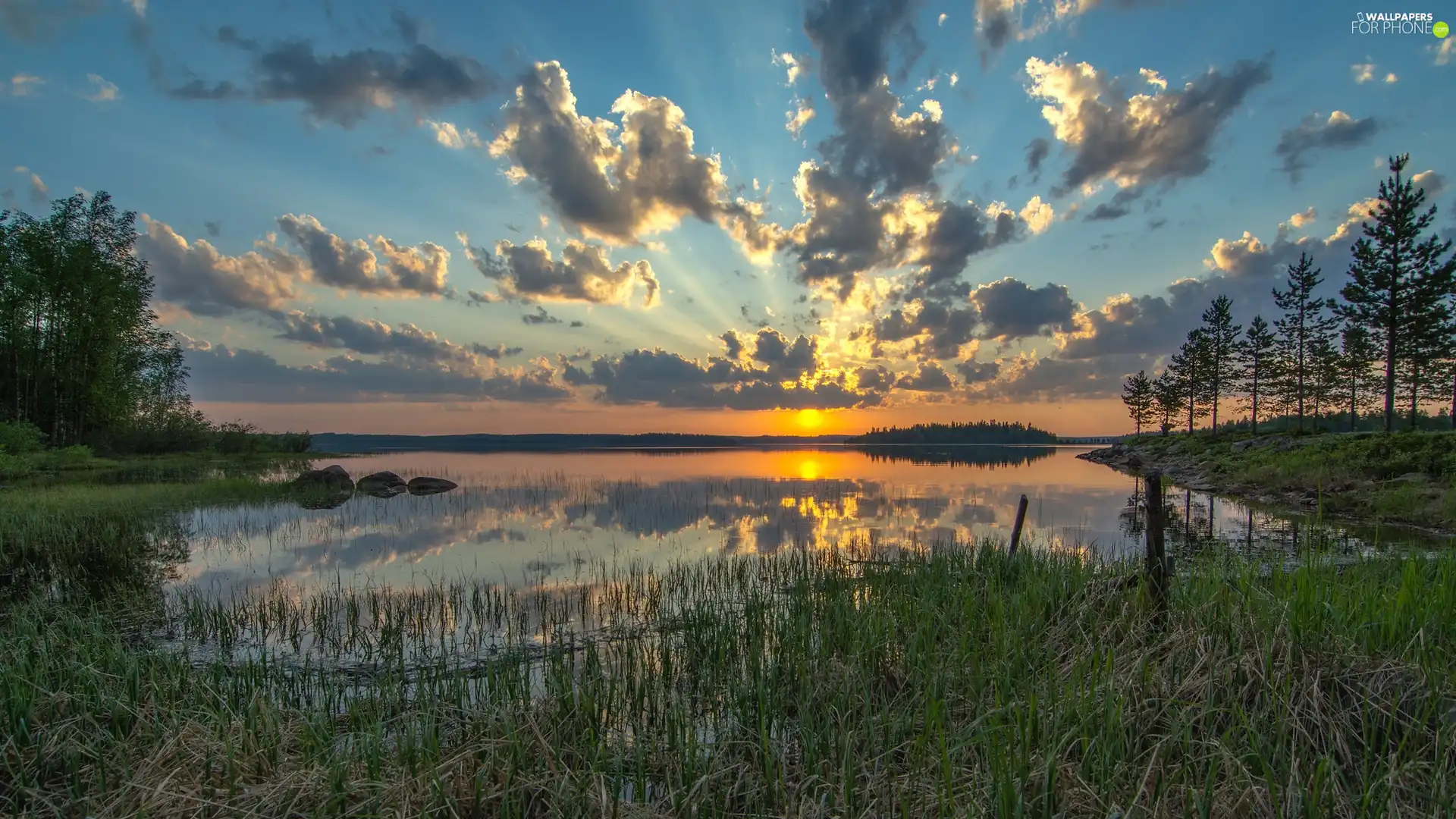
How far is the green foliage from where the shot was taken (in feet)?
114

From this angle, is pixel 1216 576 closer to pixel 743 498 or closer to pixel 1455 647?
pixel 1455 647

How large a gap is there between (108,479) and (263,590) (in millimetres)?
32292

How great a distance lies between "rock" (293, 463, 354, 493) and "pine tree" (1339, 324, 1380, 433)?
7570 centimetres

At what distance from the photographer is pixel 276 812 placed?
170 inches

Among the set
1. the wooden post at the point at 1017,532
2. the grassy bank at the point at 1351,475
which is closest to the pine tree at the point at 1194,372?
the grassy bank at the point at 1351,475

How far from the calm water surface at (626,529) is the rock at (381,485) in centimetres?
254

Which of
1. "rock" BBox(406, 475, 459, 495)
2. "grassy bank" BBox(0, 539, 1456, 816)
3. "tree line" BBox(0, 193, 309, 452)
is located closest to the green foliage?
"tree line" BBox(0, 193, 309, 452)

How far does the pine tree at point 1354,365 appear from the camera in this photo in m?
48.3

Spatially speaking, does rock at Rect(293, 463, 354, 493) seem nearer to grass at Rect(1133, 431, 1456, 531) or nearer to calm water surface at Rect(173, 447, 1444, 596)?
calm water surface at Rect(173, 447, 1444, 596)

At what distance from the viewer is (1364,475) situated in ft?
83.5

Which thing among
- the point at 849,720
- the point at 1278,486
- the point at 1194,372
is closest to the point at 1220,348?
the point at 1194,372

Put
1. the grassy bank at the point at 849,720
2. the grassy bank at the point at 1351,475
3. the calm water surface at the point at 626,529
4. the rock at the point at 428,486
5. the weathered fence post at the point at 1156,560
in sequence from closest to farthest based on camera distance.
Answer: the grassy bank at the point at 849,720, the weathered fence post at the point at 1156,560, the calm water surface at the point at 626,529, the grassy bank at the point at 1351,475, the rock at the point at 428,486

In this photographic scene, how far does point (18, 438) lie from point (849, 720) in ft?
176

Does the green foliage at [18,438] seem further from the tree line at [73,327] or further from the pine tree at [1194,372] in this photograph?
the pine tree at [1194,372]
